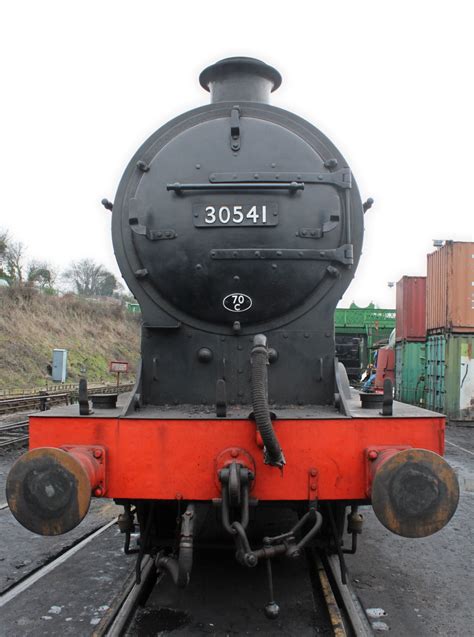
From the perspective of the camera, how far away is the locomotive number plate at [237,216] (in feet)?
11.4

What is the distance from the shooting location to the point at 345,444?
2.97 metres

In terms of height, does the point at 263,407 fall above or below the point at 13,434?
above

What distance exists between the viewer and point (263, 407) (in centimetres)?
266

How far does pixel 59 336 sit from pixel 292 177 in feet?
72.7

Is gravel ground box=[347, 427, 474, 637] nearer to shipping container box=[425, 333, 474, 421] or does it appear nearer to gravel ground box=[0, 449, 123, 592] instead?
gravel ground box=[0, 449, 123, 592]

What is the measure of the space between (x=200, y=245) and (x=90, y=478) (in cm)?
151

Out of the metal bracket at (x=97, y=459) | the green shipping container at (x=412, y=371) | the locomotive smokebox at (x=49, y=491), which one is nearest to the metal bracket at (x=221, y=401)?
the metal bracket at (x=97, y=459)

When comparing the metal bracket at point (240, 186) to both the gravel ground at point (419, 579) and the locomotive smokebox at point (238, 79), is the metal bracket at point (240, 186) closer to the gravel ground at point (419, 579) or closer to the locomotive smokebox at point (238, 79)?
the locomotive smokebox at point (238, 79)

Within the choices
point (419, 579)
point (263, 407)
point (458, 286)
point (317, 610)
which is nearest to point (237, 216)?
point (263, 407)

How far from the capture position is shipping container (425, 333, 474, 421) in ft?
42.2

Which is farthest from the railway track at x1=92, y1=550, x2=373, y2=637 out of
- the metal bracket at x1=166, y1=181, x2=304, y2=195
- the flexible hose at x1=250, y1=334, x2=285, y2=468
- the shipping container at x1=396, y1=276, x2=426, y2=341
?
the shipping container at x1=396, y1=276, x2=426, y2=341

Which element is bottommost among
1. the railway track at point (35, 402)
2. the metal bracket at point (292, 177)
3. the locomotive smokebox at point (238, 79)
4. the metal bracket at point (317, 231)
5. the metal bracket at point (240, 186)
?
the railway track at point (35, 402)

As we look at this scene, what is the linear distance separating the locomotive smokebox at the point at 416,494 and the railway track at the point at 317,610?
0.83 m

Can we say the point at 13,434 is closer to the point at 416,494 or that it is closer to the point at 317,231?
the point at 317,231
